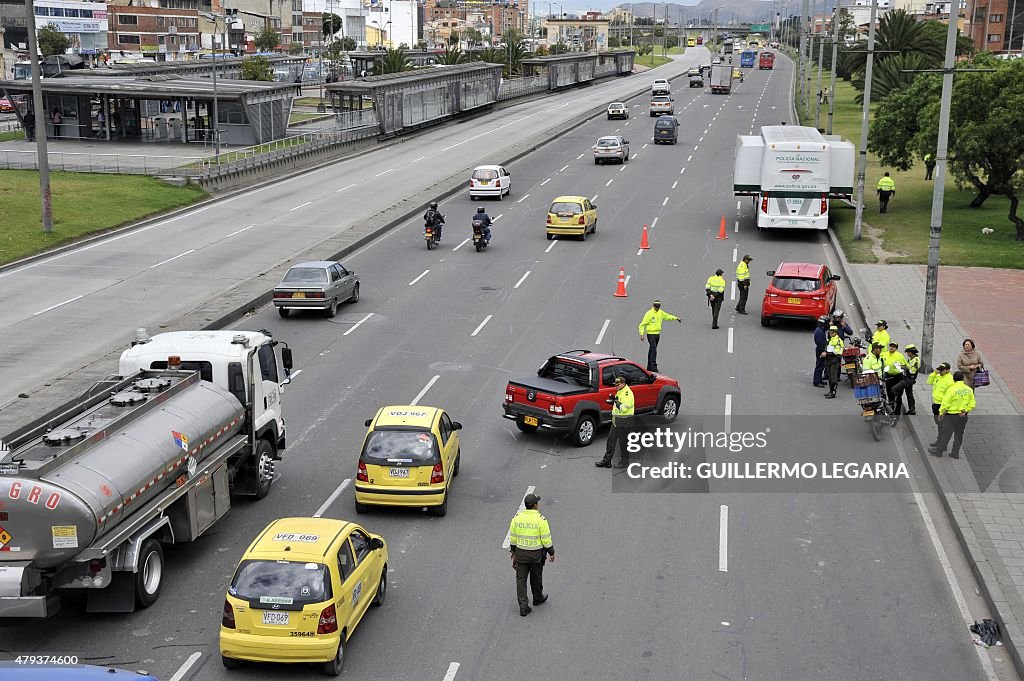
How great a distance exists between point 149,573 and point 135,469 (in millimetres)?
1341

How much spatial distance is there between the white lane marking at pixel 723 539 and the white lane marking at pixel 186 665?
6.70 meters

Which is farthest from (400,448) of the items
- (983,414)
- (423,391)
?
(983,414)

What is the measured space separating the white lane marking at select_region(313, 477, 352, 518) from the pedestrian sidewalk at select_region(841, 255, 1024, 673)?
9.07m

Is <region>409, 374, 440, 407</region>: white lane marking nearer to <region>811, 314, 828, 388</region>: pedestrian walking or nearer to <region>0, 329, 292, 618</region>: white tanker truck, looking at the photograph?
<region>0, 329, 292, 618</region>: white tanker truck

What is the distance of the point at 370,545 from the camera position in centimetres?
Result: 1373

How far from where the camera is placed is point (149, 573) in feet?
46.1

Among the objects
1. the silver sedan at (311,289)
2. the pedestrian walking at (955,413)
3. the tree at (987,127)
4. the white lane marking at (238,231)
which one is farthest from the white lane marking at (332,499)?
the tree at (987,127)

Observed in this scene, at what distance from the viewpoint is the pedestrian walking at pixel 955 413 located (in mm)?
18969

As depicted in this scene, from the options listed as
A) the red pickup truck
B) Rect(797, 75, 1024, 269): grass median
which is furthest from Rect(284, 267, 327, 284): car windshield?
Rect(797, 75, 1024, 269): grass median

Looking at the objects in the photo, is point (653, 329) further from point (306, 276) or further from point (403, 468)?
point (306, 276)

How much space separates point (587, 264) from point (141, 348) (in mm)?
21835

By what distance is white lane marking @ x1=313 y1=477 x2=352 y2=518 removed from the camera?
56.4 ft

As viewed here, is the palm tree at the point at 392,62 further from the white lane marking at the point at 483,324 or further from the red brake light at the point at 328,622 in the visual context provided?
the red brake light at the point at 328,622

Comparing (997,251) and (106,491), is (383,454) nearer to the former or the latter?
(106,491)
